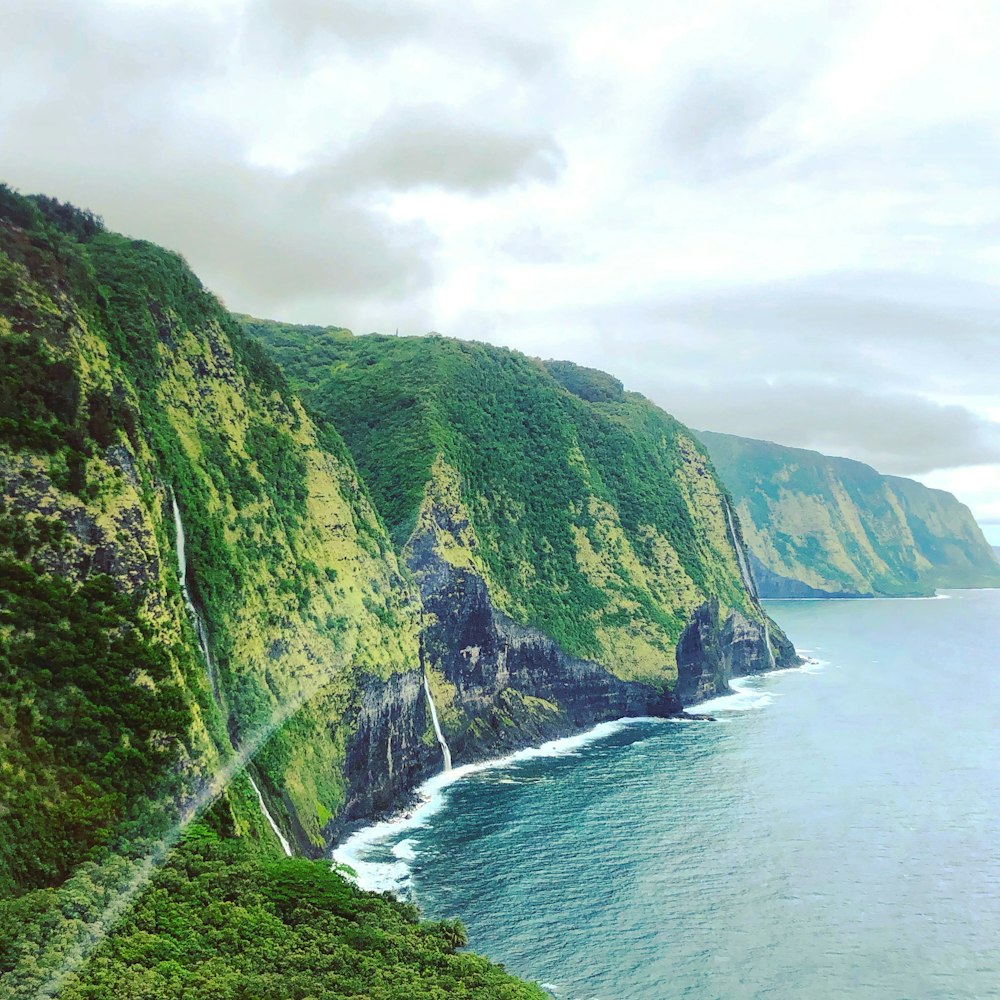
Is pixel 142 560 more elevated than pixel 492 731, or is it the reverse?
pixel 142 560

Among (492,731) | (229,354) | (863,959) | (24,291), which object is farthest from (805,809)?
(24,291)

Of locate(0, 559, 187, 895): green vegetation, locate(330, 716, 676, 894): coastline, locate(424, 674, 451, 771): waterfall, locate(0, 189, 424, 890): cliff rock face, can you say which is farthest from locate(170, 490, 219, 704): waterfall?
locate(424, 674, 451, 771): waterfall

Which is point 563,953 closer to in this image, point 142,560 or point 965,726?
point 142,560

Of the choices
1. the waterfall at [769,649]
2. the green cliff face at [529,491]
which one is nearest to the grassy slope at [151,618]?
the green cliff face at [529,491]

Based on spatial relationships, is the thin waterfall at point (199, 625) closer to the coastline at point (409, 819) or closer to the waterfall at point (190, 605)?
the waterfall at point (190, 605)

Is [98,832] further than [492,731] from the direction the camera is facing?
No

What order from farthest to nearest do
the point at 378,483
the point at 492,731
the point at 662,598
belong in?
the point at 662,598
the point at 378,483
the point at 492,731
